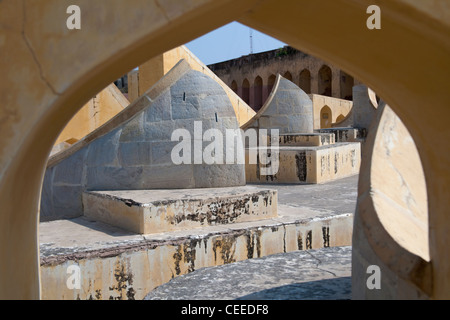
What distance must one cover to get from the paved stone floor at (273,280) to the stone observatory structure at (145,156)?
4.83 feet

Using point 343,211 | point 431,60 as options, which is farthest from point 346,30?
point 343,211

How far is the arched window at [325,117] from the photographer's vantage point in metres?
17.8

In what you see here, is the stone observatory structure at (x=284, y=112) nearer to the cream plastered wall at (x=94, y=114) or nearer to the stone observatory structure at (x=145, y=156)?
the cream plastered wall at (x=94, y=114)

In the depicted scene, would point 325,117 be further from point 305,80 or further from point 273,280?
point 273,280

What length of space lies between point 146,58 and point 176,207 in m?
2.79

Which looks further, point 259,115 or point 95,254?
point 259,115

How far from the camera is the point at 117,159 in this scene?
16.8 ft

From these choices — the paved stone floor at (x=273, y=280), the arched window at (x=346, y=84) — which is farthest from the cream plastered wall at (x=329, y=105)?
the paved stone floor at (x=273, y=280)

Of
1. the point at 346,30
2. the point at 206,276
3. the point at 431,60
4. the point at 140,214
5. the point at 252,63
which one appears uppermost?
the point at 252,63

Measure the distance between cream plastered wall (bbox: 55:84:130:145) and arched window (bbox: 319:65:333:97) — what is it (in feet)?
49.7

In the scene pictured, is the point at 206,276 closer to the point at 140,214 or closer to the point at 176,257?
the point at 176,257

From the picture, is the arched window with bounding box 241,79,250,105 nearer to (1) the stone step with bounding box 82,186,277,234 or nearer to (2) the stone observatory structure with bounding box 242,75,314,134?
(2) the stone observatory structure with bounding box 242,75,314,134

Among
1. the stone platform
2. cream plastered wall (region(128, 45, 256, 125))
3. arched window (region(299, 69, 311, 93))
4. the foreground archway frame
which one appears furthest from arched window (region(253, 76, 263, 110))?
the foreground archway frame

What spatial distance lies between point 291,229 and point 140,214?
4.47ft
